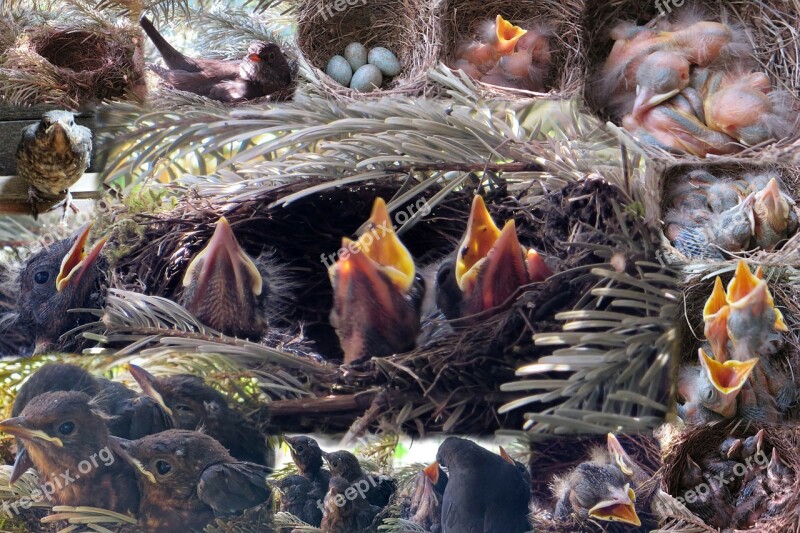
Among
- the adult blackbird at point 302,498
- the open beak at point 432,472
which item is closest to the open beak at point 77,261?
the adult blackbird at point 302,498

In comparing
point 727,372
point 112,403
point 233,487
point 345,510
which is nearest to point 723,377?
point 727,372

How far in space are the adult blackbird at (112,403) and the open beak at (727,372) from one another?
0.65 m

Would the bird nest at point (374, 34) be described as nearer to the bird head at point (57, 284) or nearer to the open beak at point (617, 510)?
the bird head at point (57, 284)

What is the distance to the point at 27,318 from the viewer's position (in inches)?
41.9

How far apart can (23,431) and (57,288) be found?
0.57 feet

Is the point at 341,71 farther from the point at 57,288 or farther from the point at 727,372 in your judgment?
the point at 727,372

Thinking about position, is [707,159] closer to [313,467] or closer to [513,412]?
[513,412]

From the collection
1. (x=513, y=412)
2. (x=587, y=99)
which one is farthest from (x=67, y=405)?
(x=587, y=99)

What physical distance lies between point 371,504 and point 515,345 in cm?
26

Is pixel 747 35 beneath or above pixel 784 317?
above

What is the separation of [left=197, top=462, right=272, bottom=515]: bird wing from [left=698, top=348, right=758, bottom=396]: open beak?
0.54 m

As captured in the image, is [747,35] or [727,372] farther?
[747,35]

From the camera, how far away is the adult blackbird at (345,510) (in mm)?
985

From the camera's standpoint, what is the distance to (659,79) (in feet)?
3.75
